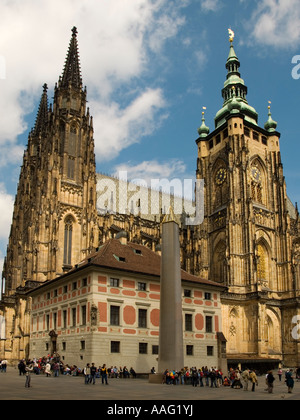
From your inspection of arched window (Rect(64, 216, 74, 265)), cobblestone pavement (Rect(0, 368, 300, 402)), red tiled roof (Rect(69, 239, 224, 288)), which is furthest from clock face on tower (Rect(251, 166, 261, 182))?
cobblestone pavement (Rect(0, 368, 300, 402))

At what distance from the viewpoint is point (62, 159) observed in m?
59.7

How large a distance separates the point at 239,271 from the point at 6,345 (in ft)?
98.2

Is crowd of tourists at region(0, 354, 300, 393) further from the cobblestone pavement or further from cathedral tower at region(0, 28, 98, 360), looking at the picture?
cathedral tower at region(0, 28, 98, 360)

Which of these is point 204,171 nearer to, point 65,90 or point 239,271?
point 239,271

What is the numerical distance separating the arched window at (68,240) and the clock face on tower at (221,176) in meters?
23.1

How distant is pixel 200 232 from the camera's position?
2653 inches

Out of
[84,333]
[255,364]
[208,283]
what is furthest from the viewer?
[255,364]

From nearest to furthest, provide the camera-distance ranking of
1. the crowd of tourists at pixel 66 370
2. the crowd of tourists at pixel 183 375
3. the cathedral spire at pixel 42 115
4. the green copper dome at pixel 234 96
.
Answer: the crowd of tourists at pixel 183 375 → the crowd of tourists at pixel 66 370 → the green copper dome at pixel 234 96 → the cathedral spire at pixel 42 115

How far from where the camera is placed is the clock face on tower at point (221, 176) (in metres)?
67.5

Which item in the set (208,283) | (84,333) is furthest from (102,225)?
(84,333)

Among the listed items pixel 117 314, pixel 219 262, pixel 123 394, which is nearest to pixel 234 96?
pixel 219 262

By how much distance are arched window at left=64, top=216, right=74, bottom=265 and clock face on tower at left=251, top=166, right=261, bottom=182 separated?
86.7 ft

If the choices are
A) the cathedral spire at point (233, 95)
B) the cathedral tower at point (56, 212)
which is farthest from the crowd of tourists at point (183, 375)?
the cathedral spire at point (233, 95)

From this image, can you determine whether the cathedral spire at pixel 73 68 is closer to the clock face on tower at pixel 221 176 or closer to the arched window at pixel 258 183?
the clock face on tower at pixel 221 176
